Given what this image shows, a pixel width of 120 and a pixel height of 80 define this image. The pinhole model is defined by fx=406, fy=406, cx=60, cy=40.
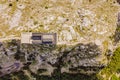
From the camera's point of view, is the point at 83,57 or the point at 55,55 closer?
the point at 55,55

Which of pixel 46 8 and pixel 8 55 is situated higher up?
pixel 46 8

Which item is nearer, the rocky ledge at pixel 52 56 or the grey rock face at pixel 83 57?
the rocky ledge at pixel 52 56

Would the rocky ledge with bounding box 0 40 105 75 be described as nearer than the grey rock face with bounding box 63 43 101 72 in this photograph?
Yes

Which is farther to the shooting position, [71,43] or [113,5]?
[113,5]

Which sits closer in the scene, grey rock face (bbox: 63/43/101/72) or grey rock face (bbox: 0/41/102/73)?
grey rock face (bbox: 0/41/102/73)

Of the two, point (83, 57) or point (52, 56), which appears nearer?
A: point (52, 56)

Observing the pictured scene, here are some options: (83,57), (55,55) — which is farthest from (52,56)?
(83,57)

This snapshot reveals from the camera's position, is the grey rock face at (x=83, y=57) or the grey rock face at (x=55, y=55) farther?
the grey rock face at (x=83, y=57)

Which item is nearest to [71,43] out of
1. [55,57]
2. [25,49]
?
[55,57]

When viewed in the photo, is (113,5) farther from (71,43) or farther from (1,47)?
(1,47)

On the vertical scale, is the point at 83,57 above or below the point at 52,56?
below

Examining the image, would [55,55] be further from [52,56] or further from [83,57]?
[83,57]
